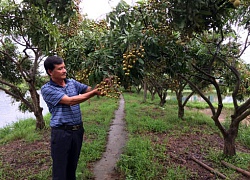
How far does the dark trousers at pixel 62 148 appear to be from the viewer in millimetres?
1951

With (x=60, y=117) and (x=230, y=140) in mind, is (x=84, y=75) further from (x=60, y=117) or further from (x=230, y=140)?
(x=230, y=140)

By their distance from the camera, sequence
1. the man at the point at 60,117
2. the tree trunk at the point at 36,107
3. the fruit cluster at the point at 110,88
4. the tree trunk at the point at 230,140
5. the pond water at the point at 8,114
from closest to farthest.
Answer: the fruit cluster at the point at 110,88, the man at the point at 60,117, the tree trunk at the point at 230,140, the tree trunk at the point at 36,107, the pond water at the point at 8,114

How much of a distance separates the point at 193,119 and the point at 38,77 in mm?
4525

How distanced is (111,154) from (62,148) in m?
1.93

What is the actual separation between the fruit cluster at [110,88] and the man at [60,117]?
6.1 inches

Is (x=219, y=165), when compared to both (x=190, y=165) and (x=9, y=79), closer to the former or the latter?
(x=190, y=165)

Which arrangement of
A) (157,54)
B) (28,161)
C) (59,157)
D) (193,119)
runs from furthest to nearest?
1. (193,119)
2. (28,161)
3. (157,54)
4. (59,157)

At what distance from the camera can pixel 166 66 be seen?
8.74 ft

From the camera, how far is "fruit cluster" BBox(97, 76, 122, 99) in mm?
1698

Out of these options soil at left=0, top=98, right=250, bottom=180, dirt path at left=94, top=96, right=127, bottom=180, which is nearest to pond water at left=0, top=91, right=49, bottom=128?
soil at left=0, top=98, right=250, bottom=180

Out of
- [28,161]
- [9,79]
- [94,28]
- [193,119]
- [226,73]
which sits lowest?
[28,161]

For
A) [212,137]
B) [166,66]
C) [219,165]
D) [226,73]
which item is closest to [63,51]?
[166,66]

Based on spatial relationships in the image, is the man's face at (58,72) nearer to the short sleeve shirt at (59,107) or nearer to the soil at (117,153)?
the short sleeve shirt at (59,107)

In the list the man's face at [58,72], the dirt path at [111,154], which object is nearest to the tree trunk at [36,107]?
the dirt path at [111,154]
